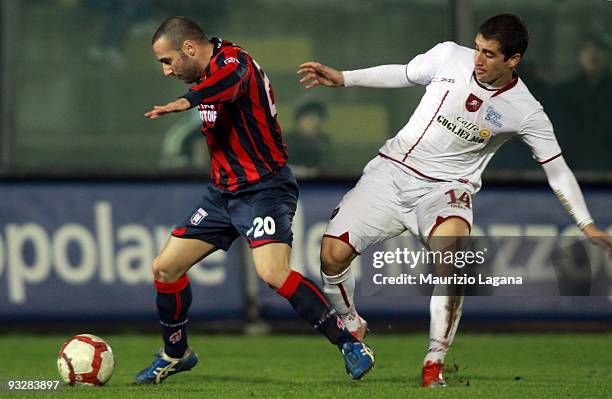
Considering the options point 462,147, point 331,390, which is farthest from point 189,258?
point 462,147

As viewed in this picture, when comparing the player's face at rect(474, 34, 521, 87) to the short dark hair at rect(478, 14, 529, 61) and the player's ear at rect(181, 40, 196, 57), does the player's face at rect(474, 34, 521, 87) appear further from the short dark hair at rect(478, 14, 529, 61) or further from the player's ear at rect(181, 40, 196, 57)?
the player's ear at rect(181, 40, 196, 57)

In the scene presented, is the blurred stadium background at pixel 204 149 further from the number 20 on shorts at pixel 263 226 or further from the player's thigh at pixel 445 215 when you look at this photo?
the number 20 on shorts at pixel 263 226

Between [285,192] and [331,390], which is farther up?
[285,192]

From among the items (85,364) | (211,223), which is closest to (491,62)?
(211,223)

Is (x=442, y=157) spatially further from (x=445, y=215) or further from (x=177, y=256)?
(x=177, y=256)

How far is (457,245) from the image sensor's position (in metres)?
7.28

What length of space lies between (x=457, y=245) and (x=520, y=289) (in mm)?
4304

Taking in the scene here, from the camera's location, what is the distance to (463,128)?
7.47 meters

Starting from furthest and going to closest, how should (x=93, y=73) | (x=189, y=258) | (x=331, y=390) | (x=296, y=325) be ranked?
(x=93, y=73) < (x=296, y=325) < (x=189, y=258) < (x=331, y=390)

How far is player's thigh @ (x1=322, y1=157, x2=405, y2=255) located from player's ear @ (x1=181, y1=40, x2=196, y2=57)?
133 centimetres

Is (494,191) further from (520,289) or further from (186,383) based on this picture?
(186,383)

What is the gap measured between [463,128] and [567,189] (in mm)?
693

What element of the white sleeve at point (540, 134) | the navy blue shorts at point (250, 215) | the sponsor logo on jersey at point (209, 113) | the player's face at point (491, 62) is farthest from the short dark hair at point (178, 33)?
the white sleeve at point (540, 134)

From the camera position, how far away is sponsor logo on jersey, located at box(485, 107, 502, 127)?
7.40 metres
